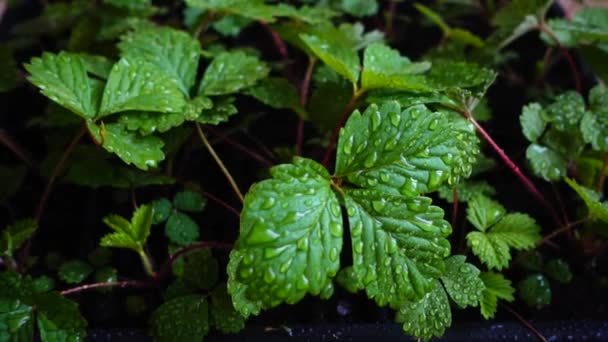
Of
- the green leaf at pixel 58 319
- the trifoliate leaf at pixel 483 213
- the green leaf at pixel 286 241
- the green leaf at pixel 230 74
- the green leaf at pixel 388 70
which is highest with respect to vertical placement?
the green leaf at pixel 388 70

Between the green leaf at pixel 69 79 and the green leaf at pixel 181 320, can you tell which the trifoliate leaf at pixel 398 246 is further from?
the green leaf at pixel 69 79

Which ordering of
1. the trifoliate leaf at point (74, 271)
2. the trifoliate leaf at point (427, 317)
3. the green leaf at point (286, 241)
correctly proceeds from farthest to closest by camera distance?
the trifoliate leaf at point (74, 271) → the trifoliate leaf at point (427, 317) → the green leaf at point (286, 241)

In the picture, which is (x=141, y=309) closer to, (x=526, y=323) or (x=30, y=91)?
(x=526, y=323)

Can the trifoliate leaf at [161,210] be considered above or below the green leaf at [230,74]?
below

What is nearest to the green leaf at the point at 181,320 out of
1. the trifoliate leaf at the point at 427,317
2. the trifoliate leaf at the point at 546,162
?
the trifoliate leaf at the point at 427,317

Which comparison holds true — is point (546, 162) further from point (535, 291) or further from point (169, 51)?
point (169, 51)

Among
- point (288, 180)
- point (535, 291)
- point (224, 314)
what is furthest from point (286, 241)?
point (535, 291)

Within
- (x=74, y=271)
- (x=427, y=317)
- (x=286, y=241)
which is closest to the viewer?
(x=286, y=241)
